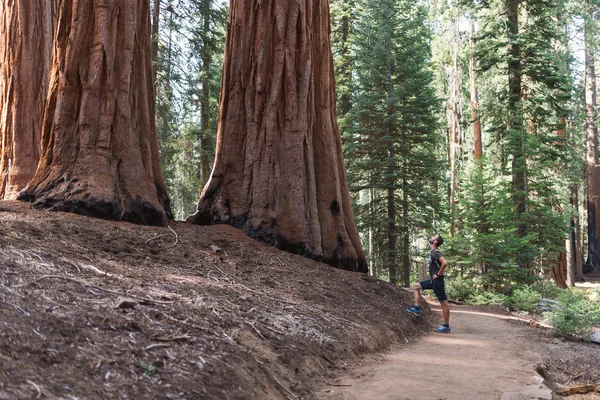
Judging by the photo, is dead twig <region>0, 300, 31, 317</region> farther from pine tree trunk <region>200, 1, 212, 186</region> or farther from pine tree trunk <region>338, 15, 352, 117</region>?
pine tree trunk <region>338, 15, 352, 117</region>

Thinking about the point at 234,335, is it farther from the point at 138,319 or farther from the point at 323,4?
the point at 323,4

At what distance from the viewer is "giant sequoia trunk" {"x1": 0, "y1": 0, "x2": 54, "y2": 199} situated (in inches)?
416

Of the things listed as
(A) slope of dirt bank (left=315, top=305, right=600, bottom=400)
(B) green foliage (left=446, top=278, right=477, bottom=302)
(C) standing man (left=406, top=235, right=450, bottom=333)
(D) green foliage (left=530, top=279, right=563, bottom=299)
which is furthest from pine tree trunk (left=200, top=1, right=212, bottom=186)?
(A) slope of dirt bank (left=315, top=305, right=600, bottom=400)

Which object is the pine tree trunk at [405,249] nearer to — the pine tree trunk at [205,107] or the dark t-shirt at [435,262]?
the pine tree trunk at [205,107]

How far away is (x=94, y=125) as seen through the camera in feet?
24.6

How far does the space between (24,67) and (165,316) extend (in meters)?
9.25

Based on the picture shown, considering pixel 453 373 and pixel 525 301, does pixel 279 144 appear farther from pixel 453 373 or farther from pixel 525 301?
pixel 525 301

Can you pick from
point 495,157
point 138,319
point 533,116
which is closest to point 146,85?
point 138,319

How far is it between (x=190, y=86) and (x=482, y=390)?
17907 millimetres

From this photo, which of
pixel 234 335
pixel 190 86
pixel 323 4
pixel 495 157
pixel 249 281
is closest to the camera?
pixel 234 335

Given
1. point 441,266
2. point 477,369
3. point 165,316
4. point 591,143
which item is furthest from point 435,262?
point 591,143

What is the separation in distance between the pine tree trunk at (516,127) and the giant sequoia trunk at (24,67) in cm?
1355

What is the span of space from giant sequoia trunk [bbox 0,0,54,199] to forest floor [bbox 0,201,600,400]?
14.1 ft

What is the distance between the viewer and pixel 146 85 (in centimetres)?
842
